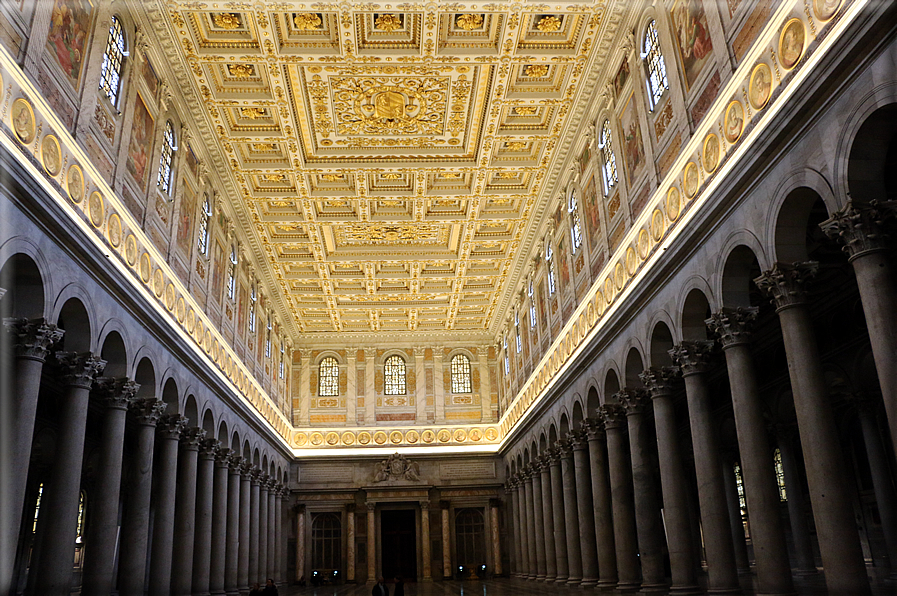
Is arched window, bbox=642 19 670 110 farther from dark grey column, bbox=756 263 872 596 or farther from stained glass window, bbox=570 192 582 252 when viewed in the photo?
dark grey column, bbox=756 263 872 596

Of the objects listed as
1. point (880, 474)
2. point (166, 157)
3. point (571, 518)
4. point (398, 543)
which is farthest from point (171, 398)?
point (398, 543)

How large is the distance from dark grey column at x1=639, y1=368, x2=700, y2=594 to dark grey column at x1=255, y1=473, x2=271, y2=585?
21004mm

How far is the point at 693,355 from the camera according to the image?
51.2 ft

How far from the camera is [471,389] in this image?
1713 inches

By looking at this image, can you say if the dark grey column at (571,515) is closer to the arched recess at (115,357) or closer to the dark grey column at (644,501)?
the dark grey column at (644,501)

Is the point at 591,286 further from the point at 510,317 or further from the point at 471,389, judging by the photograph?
the point at 471,389

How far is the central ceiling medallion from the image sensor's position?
2175 cm

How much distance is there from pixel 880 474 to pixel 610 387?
22.5ft

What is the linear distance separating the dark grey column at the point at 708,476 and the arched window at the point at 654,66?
5960 mm

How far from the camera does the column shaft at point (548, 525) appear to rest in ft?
94.7

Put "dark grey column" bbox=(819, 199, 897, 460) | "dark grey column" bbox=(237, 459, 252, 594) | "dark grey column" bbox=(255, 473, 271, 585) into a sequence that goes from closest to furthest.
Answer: "dark grey column" bbox=(819, 199, 897, 460) → "dark grey column" bbox=(237, 459, 252, 594) → "dark grey column" bbox=(255, 473, 271, 585)

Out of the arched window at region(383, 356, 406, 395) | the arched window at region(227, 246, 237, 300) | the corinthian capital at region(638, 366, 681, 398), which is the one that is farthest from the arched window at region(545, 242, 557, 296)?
the arched window at region(383, 356, 406, 395)

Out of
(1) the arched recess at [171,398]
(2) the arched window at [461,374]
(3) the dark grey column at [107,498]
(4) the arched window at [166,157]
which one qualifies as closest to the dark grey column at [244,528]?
(1) the arched recess at [171,398]

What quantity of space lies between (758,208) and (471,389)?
31.9 metres
